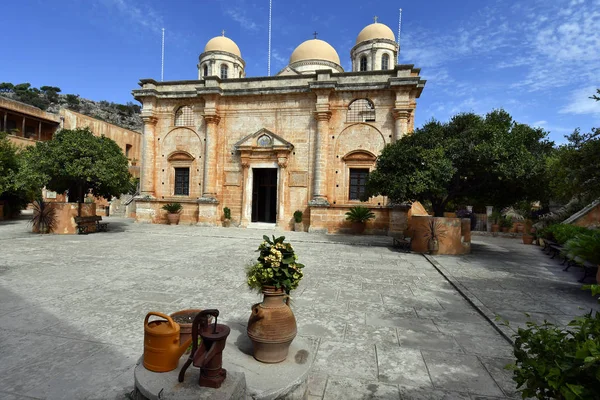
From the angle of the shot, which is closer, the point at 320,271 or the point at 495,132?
the point at 320,271

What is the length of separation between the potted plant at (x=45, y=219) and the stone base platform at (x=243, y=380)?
13.4 meters

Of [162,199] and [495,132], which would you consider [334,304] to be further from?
[162,199]

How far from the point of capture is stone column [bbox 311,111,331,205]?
1678cm

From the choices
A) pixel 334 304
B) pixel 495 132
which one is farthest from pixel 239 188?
pixel 334 304

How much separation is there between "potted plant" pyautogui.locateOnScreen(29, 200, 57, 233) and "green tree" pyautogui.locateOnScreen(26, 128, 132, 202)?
0.90 metres

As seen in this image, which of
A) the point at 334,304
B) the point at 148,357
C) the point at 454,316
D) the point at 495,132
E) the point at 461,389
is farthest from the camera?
the point at 495,132

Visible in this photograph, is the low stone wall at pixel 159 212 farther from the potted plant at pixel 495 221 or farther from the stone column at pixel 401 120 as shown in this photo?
the potted plant at pixel 495 221

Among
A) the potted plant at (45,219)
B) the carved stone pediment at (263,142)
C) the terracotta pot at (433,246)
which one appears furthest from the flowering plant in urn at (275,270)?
the carved stone pediment at (263,142)

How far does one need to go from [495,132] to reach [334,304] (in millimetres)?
9211

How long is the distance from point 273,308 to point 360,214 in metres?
13.2

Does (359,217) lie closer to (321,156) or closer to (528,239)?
(321,156)

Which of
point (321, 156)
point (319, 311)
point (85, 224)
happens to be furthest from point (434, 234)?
point (85, 224)

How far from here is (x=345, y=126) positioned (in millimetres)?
17266

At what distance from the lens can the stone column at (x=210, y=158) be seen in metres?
18.3
